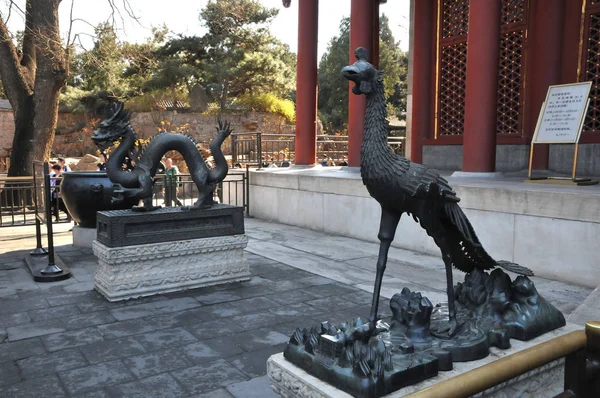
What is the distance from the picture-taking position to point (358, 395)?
197 cm

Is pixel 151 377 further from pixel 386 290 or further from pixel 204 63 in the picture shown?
pixel 204 63

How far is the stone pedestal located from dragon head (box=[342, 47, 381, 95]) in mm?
7006

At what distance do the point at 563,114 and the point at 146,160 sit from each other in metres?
6.17

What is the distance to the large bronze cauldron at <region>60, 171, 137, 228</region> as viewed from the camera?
8.20 meters

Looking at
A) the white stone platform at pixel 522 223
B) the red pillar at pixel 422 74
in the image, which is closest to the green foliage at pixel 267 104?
the red pillar at pixel 422 74

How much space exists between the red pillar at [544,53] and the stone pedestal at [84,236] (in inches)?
324

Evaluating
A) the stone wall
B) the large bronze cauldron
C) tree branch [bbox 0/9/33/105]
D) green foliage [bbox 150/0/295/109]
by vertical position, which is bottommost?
the large bronze cauldron

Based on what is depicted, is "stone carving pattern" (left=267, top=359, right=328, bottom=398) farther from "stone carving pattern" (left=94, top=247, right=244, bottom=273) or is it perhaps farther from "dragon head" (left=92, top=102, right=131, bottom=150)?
"dragon head" (left=92, top=102, right=131, bottom=150)

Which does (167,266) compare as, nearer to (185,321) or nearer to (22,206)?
(185,321)

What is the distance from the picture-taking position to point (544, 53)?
946 cm

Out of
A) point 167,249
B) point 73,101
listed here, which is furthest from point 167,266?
point 73,101

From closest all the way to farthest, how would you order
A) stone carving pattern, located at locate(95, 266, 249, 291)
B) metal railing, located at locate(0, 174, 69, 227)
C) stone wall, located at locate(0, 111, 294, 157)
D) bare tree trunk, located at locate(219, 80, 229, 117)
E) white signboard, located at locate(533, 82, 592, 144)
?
stone carving pattern, located at locate(95, 266, 249, 291) < white signboard, located at locate(533, 82, 592, 144) < metal railing, located at locate(0, 174, 69, 227) < stone wall, located at locate(0, 111, 294, 157) < bare tree trunk, located at locate(219, 80, 229, 117)

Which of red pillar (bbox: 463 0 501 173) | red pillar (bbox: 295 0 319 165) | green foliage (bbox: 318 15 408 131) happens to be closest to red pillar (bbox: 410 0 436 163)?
red pillar (bbox: 295 0 319 165)

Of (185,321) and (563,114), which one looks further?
(563,114)
